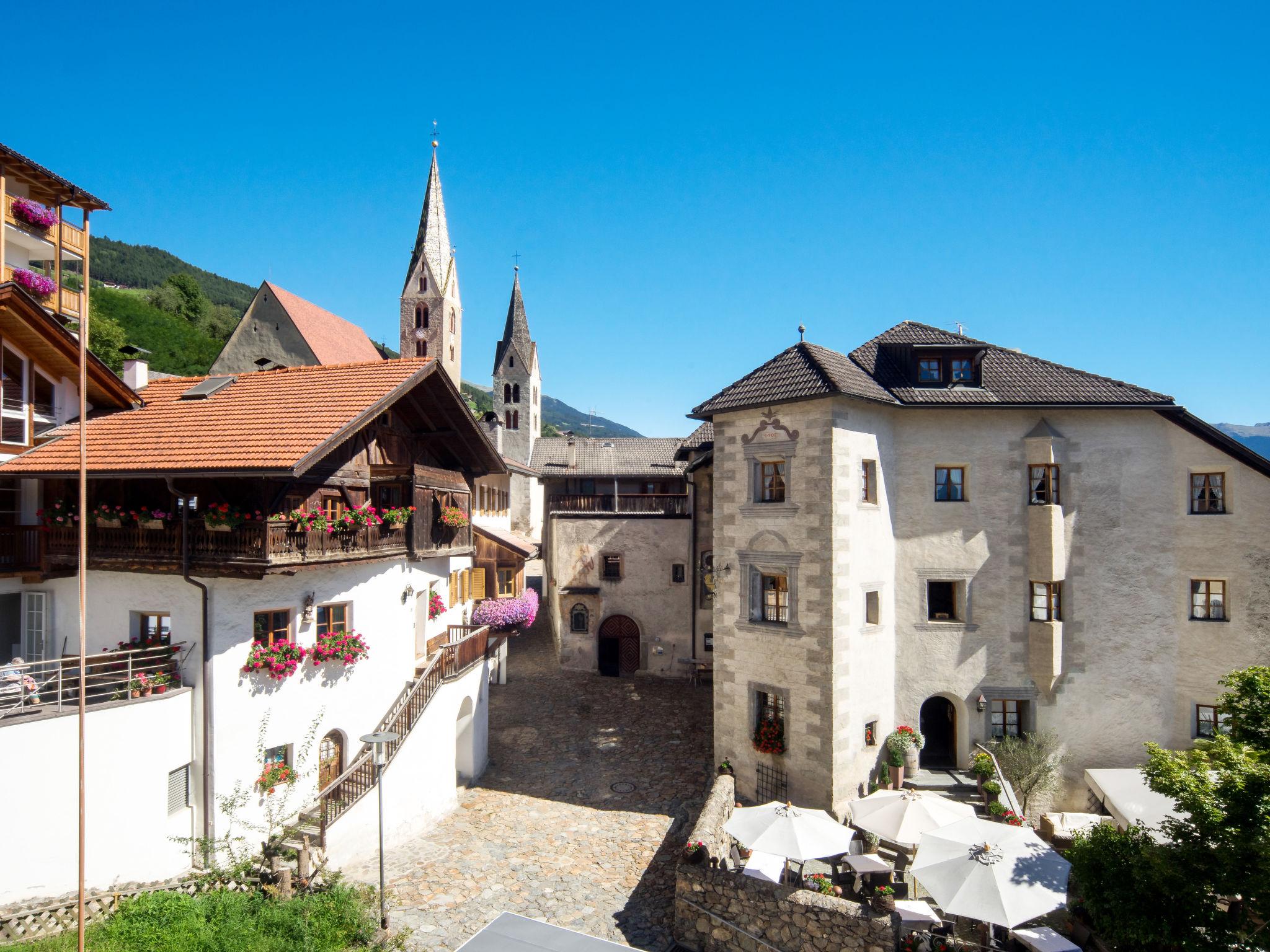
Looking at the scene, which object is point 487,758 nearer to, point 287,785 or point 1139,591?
point 287,785

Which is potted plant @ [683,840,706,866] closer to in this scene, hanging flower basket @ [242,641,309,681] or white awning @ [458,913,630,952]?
white awning @ [458,913,630,952]

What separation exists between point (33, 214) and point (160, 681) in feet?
53.0

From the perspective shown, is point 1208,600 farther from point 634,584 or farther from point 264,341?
point 264,341

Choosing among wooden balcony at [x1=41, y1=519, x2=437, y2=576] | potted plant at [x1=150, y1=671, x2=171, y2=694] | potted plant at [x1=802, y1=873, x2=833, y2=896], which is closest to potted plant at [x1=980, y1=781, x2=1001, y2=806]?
potted plant at [x1=802, y1=873, x2=833, y2=896]

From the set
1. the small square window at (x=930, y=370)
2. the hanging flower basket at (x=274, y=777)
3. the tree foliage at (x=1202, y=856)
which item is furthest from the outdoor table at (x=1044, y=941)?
the hanging flower basket at (x=274, y=777)

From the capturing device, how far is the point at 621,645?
97.6ft

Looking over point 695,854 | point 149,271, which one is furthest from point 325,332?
point 149,271

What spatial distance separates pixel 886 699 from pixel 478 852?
11.0 meters

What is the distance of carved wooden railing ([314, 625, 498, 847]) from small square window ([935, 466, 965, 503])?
1377 centimetres

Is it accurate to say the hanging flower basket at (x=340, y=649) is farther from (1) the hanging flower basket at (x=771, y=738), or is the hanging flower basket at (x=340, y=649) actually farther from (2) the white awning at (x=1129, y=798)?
(2) the white awning at (x=1129, y=798)

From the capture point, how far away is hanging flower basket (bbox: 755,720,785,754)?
17.4 m

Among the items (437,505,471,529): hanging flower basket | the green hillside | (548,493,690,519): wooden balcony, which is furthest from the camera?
the green hillside

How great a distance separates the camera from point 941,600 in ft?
62.5

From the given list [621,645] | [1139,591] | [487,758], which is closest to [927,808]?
[1139,591]
